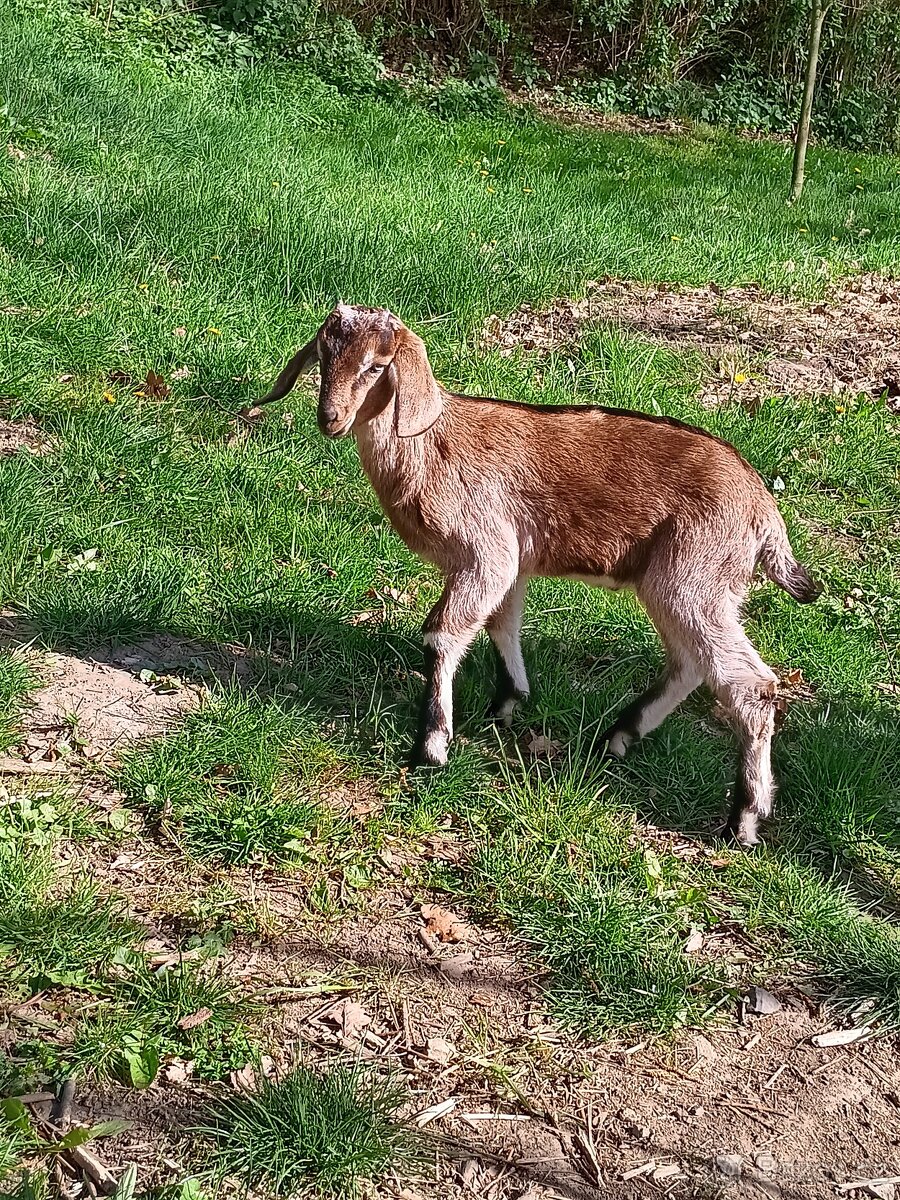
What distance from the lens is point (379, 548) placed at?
15.7ft

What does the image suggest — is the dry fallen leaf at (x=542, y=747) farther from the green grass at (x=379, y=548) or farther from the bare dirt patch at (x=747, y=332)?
the bare dirt patch at (x=747, y=332)

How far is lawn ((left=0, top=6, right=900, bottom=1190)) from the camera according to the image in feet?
10.4

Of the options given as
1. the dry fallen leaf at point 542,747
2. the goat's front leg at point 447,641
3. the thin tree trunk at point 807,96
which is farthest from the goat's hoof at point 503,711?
the thin tree trunk at point 807,96

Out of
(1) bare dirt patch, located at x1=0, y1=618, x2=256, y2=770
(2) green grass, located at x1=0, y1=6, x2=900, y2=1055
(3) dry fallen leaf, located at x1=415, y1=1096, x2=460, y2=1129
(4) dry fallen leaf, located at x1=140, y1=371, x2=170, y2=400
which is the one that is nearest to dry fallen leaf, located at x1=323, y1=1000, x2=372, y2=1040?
(3) dry fallen leaf, located at x1=415, y1=1096, x2=460, y2=1129

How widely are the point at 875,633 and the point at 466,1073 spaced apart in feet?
8.71

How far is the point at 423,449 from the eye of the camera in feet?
12.0

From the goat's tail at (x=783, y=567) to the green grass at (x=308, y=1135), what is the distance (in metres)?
1.94

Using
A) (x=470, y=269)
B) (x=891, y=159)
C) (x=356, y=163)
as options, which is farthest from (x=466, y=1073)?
(x=891, y=159)

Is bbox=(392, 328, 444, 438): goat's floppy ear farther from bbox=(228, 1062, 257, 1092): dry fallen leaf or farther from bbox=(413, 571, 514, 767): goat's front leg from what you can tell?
bbox=(228, 1062, 257, 1092): dry fallen leaf

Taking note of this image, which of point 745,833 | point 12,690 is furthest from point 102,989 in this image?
point 745,833

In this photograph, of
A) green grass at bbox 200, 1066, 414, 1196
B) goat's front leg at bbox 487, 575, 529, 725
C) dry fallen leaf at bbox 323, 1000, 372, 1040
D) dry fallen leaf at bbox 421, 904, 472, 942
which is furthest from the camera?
goat's front leg at bbox 487, 575, 529, 725

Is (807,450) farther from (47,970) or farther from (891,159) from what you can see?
(891,159)

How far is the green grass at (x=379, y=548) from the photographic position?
341 centimetres

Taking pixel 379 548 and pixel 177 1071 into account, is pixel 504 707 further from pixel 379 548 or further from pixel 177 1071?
pixel 177 1071
